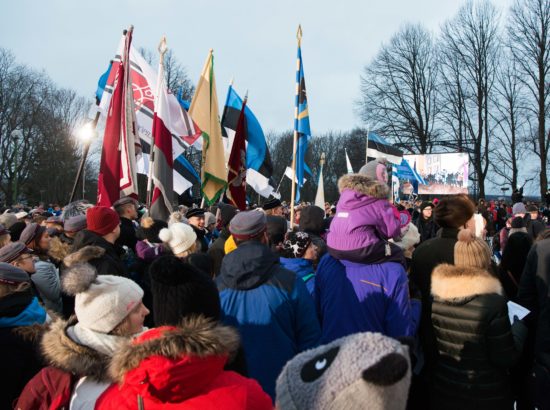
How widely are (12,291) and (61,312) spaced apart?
1552 mm

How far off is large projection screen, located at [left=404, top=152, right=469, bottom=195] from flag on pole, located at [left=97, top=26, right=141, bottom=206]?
25077 mm

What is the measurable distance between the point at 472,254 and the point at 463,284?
0.24 metres

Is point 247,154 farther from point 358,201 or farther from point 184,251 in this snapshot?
point 358,201

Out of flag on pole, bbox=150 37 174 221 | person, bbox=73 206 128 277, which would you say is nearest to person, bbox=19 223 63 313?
person, bbox=73 206 128 277

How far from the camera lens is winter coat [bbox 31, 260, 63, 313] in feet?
14.7

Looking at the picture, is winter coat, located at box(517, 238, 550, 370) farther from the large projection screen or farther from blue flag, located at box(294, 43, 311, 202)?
the large projection screen

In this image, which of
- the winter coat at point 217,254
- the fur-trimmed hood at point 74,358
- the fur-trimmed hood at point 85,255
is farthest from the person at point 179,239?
the fur-trimmed hood at point 74,358

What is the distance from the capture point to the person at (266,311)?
303 centimetres

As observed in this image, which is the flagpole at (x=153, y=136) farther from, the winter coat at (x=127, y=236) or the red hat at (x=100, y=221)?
the red hat at (x=100, y=221)

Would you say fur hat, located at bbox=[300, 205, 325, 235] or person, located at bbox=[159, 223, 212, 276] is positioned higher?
fur hat, located at bbox=[300, 205, 325, 235]

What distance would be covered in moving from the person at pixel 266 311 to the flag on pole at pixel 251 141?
7.48m

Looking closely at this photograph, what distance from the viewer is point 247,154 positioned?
1060 cm

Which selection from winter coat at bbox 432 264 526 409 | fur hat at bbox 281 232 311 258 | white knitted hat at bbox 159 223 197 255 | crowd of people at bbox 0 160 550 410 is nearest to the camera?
crowd of people at bbox 0 160 550 410

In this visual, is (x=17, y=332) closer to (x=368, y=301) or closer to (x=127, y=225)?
(x=368, y=301)
